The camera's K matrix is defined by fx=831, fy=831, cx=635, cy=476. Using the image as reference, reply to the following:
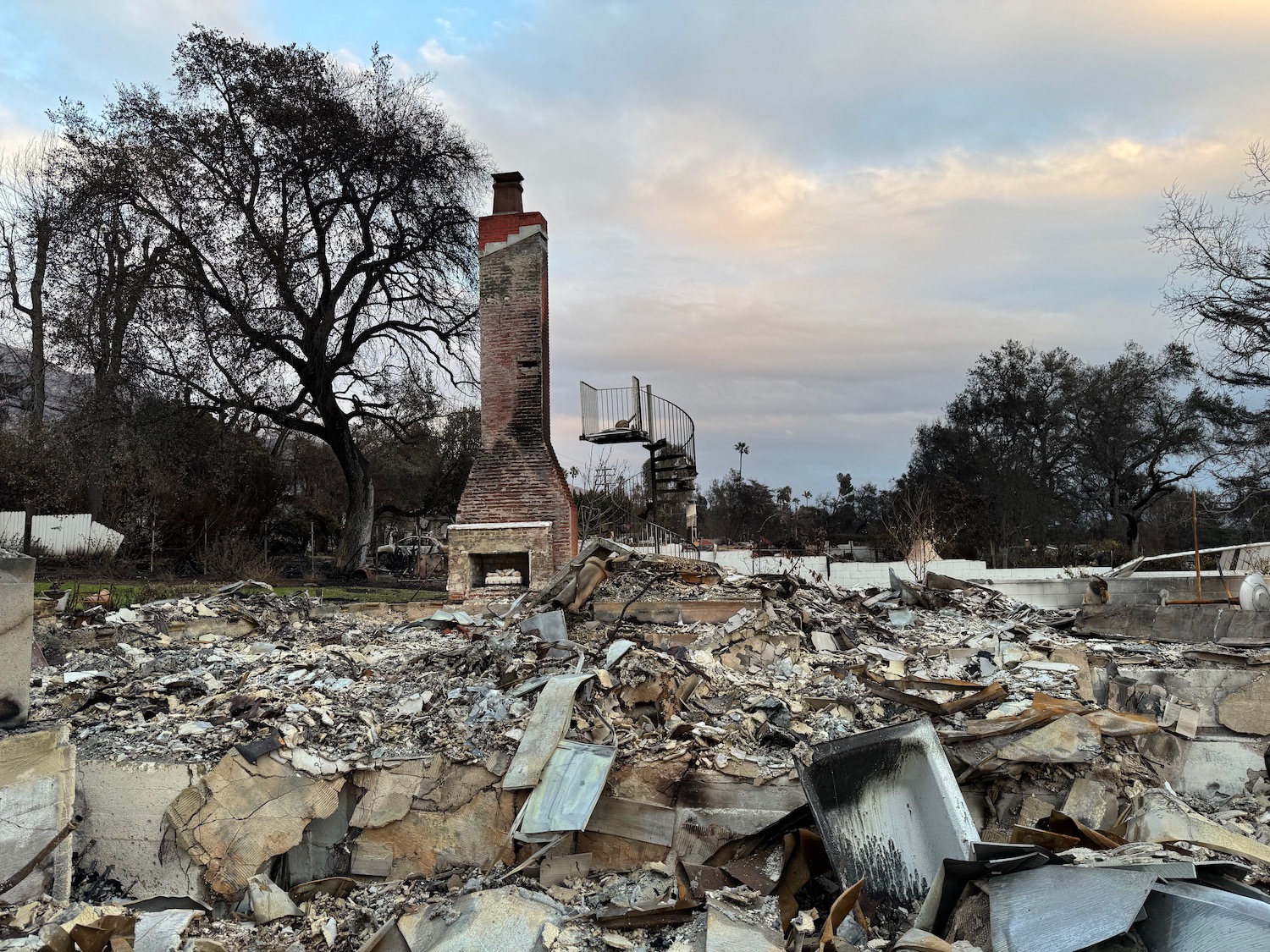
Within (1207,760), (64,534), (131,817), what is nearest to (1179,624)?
(1207,760)

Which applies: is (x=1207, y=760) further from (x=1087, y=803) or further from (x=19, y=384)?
(x=19, y=384)

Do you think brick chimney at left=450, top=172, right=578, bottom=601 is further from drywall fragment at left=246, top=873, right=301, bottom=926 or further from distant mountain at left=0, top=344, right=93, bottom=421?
distant mountain at left=0, top=344, right=93, bottom=421

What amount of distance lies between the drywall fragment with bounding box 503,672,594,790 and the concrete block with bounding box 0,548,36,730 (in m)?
2.67

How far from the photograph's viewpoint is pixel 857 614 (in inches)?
330

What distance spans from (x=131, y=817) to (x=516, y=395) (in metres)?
7.89

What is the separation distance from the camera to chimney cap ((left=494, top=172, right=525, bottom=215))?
12.1 metres

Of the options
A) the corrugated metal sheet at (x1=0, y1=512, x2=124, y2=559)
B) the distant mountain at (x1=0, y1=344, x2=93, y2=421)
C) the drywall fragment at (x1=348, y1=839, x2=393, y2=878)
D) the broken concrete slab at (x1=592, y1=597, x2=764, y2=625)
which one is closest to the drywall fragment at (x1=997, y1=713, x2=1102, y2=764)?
the broken concrete slab at (x1=592, y1=597, x2=764, y2=625)

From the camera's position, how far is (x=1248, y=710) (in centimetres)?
561

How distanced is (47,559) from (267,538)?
15.1 ft

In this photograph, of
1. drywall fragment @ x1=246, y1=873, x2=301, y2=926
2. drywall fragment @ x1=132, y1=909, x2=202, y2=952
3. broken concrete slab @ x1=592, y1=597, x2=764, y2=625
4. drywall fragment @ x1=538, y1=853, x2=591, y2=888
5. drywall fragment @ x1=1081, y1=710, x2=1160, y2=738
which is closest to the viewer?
drywall fragment @ x1=132, y1=909, x2=202, y2=952

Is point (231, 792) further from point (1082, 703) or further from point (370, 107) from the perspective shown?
point (370, 107)

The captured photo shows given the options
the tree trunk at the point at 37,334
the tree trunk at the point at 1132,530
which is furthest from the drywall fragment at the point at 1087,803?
the tree trunk at the point at 1132,530

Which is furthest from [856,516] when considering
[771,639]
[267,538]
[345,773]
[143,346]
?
[345,773]

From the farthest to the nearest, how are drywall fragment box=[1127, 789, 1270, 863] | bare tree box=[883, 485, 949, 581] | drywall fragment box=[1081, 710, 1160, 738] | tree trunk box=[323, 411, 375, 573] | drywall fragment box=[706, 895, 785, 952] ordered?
tree trunk box=[323, 411, 375, 573]
bare tree box=[883, 485, 949, 581]
drywall fragment box=[1081, 710, 1160, 738]
drywall fragment box=[1127, 789, 1270, 863]
drywall fragment box=[706, 895, 785, 952]
